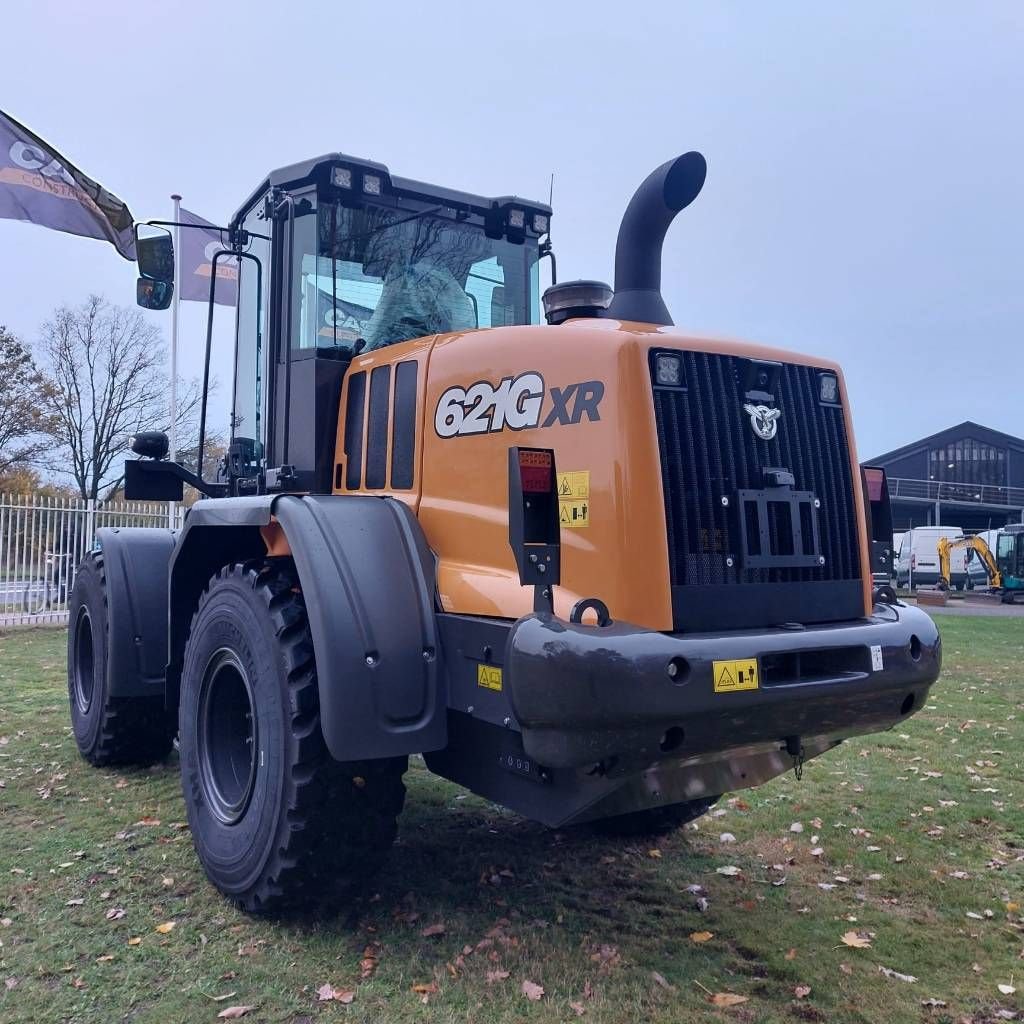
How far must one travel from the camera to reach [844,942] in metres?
3.59

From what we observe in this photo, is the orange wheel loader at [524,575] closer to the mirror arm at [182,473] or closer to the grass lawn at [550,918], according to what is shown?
the grass lawn at [550,918]

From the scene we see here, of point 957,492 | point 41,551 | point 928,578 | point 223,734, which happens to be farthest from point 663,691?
point 957,492

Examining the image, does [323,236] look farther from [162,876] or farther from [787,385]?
[162,876]

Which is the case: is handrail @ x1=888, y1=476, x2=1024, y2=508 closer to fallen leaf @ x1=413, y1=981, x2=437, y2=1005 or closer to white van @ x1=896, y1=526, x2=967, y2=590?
white van @ x1=896, y1=526, x2=967, y2=590

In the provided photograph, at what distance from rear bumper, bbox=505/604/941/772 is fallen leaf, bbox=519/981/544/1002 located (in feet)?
2.77

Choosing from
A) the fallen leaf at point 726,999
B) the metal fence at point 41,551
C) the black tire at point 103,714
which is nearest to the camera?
the fallen leaf at point 726,999

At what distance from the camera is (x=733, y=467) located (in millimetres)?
3350

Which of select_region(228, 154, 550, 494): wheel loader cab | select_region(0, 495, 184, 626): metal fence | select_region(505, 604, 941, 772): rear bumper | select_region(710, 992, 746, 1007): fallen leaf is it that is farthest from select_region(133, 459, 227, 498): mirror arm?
select_region(0, 495, 184, 626): metal fence

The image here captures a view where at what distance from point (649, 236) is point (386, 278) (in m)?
1.35

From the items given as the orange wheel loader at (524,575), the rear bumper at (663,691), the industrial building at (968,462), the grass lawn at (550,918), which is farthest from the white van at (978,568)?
the rear bumper at (663,691)

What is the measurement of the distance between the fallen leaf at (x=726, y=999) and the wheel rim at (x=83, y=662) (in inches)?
175

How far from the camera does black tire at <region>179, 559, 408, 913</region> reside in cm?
345

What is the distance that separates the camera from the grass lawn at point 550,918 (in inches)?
123

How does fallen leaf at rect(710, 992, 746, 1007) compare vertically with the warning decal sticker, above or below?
below
